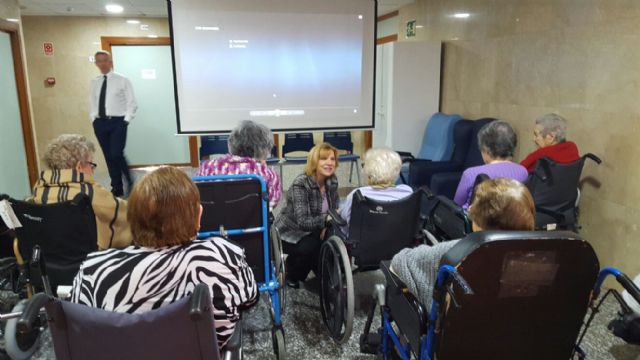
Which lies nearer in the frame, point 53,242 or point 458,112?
point 53,242

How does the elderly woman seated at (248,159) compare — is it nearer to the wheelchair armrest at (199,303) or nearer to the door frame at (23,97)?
the wheelchair armrest at (199,303)

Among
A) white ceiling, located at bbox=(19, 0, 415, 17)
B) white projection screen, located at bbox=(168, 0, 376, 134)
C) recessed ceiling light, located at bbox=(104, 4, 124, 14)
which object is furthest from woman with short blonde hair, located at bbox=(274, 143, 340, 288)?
recessed ceiling light, located at bbox=(104, 4, 124, 14)

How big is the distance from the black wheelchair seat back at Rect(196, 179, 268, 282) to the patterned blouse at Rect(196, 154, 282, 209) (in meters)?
0.35

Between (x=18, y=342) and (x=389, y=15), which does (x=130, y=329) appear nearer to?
(x=18, y=342)

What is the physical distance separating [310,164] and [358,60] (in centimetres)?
226

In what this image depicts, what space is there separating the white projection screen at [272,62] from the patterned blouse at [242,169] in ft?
6.29

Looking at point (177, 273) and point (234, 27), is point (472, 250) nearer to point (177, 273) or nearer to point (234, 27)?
point (177, 273)

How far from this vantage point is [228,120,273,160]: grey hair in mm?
2588

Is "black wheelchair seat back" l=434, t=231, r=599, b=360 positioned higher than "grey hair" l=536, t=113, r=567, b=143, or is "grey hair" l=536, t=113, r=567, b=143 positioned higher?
"grey hair" l=536, t=113, r=567, b=143

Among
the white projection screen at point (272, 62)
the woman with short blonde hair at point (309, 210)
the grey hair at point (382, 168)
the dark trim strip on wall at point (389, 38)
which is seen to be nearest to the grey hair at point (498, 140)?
the grey hair at point (382, 168)

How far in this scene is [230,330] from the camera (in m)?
1.28

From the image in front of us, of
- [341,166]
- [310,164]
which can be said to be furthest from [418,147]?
[310,164]

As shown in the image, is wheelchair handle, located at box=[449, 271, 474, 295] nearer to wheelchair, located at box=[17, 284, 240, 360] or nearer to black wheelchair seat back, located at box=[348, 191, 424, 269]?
wheelchair, located at box=[17, 284, 240, 360]

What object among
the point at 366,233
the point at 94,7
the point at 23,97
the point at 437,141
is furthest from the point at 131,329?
the point at 94,7
